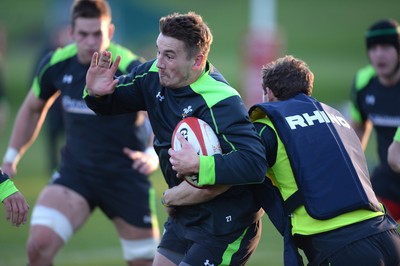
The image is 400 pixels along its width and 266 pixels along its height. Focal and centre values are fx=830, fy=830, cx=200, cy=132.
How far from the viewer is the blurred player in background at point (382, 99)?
7.79 meters

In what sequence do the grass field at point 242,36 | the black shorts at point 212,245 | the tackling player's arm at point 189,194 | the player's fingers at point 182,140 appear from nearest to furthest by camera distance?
the player's fingers at point 182,140 < the tackling player's arm at point 189,194 < the black shorts at point 212,245 < the grass field at point 242,36

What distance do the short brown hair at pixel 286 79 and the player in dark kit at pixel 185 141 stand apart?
0.96ft

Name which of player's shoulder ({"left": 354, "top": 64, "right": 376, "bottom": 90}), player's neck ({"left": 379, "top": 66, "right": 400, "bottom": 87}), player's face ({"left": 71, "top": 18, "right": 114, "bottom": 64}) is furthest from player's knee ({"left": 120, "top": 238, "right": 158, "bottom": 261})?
player's neck ({"left": 379, "top": 66, "right": 400, "bottom": 87})

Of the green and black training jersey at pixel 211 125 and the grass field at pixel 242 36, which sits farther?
the grass field at pixel 242 36

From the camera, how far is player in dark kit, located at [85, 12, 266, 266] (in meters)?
5.17

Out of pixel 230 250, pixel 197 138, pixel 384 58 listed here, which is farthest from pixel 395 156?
pixel 384 58

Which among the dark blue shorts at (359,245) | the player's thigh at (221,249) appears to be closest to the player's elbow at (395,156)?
the dark blue shorts at (359,245)

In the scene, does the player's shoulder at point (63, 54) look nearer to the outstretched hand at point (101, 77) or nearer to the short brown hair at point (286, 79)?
the outstretched hand at point (101, 77)

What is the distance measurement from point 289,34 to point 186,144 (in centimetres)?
3567

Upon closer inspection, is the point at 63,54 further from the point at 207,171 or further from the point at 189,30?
the point at 207,171

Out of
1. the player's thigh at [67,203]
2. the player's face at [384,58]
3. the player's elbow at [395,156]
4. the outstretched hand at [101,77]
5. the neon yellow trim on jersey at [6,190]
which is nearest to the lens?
the neon yellow trim on jersey at [6,190]

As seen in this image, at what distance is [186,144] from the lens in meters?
5.22

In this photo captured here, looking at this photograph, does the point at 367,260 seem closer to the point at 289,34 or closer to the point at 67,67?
the point at 67,67

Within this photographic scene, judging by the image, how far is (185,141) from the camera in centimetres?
524
